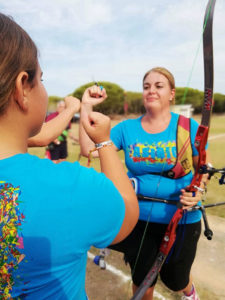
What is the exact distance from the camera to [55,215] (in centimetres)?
59

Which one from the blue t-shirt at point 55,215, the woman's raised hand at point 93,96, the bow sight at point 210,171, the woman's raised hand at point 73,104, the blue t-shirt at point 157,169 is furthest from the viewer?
the blue t-shirt at point 157,169

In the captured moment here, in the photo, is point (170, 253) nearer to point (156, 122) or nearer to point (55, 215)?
point (156, 122)

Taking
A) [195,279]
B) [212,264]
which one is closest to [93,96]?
[195,279]

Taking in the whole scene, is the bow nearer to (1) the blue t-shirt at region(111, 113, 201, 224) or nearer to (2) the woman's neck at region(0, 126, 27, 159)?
(1) the blue t-shirt at region(111, 113, 201, 224)

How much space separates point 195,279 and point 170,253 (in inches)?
37.1

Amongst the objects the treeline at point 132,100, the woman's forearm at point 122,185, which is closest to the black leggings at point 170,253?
the woman's forearm at point 122,185

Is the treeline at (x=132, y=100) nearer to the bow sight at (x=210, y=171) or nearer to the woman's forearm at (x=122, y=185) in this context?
the bow sight at (x=210, y=171)

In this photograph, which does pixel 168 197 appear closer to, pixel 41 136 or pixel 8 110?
pixel 41 136

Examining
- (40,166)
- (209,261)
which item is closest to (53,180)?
(40,166)

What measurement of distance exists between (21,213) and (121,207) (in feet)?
0.90

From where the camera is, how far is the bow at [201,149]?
1523 mm

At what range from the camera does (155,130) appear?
5.78ft

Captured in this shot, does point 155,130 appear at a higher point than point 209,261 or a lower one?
higher

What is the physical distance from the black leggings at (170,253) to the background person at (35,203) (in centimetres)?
109
